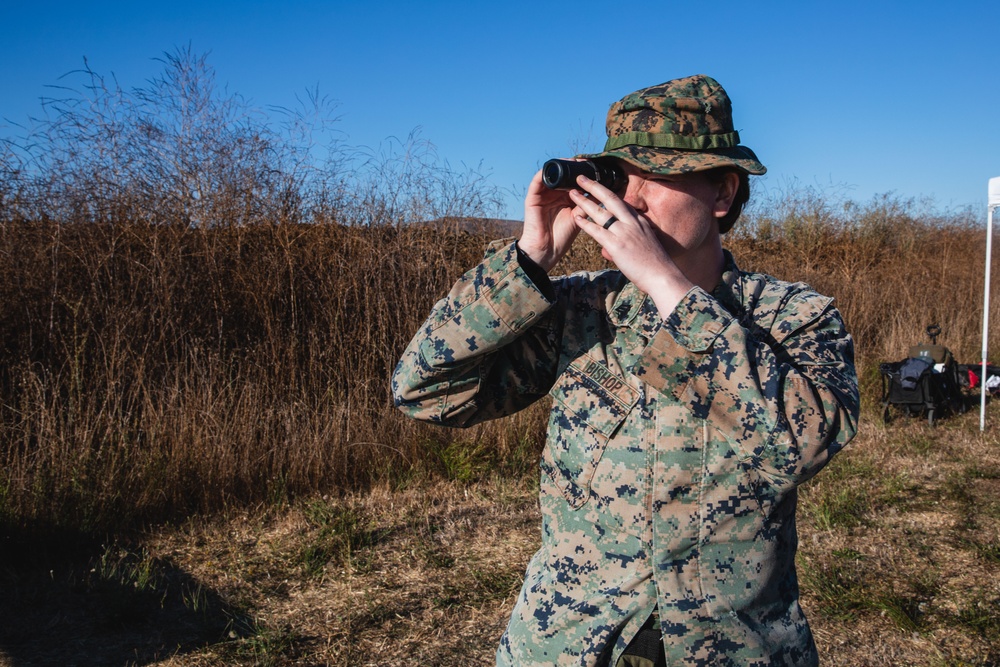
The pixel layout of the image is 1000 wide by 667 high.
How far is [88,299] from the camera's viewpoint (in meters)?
4.64

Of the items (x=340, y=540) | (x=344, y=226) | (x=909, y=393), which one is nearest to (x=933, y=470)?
(x=909, y=393)

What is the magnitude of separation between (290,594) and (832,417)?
3114 mm

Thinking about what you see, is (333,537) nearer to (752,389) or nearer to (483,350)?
(483,350)

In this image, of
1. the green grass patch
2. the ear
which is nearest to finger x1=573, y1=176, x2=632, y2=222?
the ear

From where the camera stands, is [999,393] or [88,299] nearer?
[88,299]

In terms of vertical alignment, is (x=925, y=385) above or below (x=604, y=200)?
below

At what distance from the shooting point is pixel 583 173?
1.31m

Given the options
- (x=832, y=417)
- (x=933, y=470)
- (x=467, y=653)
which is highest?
(x=832, y=417)

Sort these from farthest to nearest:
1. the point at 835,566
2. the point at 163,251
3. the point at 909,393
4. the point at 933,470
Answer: the point at 909,393, the point at 933,470, the point at 163,251, the point at 835,566

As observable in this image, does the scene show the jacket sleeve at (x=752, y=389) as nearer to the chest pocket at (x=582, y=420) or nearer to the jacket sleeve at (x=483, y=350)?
the chest pocket at (x=582, y=420)

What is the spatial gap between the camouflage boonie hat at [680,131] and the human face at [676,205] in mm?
35

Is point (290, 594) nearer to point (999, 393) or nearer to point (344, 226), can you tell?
point (344, 226)

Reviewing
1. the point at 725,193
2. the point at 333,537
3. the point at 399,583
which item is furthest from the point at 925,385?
the point at 725,193

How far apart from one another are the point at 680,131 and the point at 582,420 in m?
0.56
